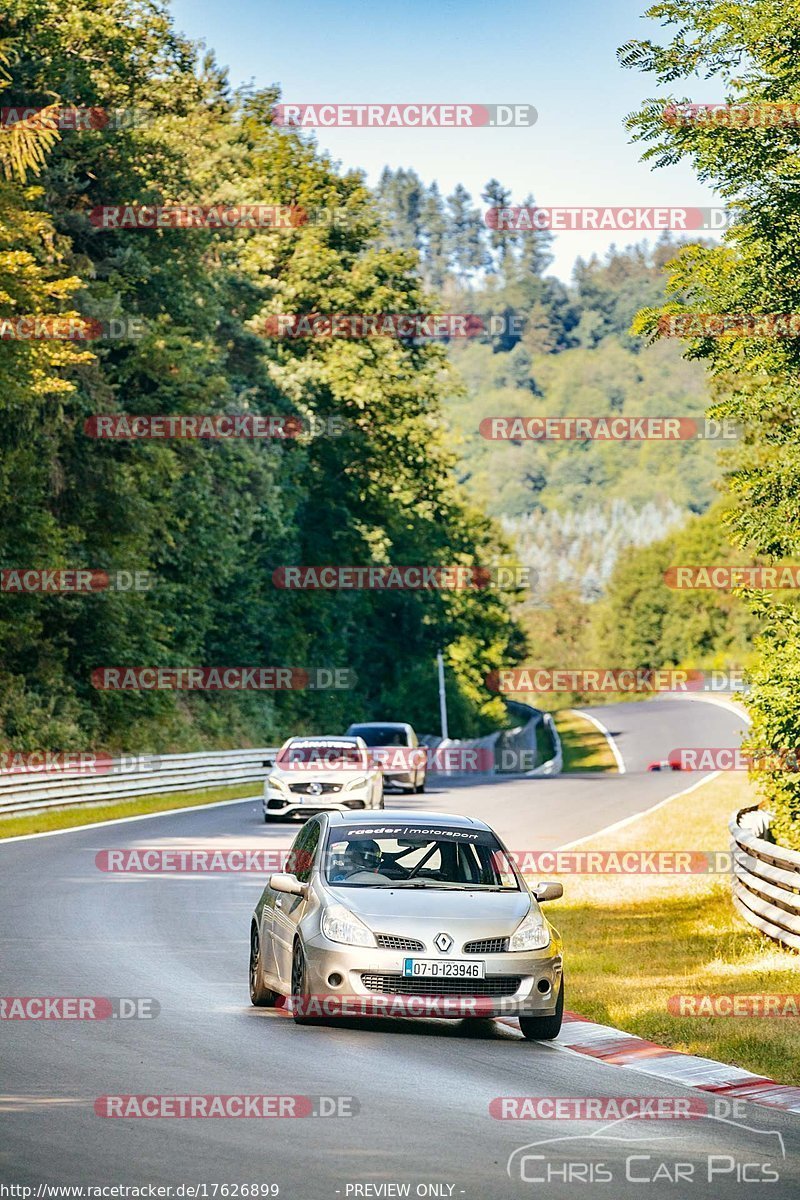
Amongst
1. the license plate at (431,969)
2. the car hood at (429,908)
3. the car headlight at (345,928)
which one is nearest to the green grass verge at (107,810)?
the car hood at (429,908)

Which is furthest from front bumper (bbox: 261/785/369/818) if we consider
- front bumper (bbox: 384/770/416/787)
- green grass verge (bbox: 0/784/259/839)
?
front bumper (bbox: 384/770/416/787)

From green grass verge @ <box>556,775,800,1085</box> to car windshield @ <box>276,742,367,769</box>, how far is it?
625 cm

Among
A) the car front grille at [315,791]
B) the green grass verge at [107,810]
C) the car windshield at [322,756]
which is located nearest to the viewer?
the green grass verge at [107,810]

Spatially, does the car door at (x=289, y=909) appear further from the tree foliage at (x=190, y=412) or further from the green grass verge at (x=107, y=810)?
the tree foliage at (x=190, y=412)

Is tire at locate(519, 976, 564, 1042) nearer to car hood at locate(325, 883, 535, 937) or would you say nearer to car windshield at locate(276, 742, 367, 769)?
car hood at locate(325, 883, 535, 937)

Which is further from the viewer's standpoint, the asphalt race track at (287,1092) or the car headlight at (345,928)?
the car headlight at (345,928)

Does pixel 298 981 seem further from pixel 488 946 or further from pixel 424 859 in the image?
pixel 424 859

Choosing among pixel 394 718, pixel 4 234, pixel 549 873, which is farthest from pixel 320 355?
pixel 549 873

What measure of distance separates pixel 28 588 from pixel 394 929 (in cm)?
2977

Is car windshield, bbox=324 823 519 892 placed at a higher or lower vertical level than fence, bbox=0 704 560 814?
higher

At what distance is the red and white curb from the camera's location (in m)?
10.2

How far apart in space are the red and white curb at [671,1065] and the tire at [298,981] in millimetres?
1682

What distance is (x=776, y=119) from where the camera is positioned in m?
21.0

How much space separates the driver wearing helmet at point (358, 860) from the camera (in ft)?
40.9
